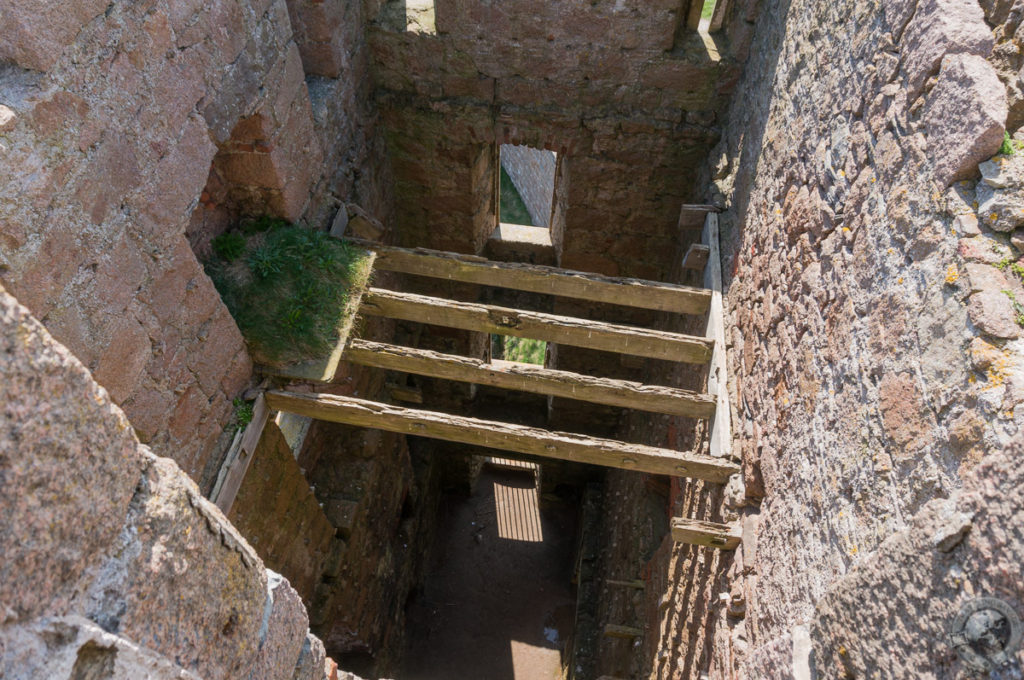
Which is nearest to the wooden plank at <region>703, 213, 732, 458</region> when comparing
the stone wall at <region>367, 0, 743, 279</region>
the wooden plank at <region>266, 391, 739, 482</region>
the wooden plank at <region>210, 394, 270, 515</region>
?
the wooden plank at <region>266, 391, 739, 482</region>

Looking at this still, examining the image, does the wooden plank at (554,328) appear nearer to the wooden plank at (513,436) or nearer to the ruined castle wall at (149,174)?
the wooden plank at (513,436)

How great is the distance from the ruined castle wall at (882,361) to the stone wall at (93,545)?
6.25ft

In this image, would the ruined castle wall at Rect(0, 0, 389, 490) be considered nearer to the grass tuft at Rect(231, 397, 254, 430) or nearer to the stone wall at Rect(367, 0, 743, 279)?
the grass tuft at Rect(231, 397, 254, 430)

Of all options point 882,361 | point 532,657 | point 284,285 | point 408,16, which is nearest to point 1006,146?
point 882,361

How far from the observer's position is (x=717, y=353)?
446cm

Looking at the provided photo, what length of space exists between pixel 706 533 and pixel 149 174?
3395 millimetres

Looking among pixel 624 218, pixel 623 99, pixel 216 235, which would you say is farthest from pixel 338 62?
pixel 624 218

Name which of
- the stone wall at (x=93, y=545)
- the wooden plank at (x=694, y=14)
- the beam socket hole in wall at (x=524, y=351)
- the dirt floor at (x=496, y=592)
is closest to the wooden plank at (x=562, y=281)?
the wooden plank at (x=694, y=14)

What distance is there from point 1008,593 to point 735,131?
4559mm

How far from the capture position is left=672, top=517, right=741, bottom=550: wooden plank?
3.54 m

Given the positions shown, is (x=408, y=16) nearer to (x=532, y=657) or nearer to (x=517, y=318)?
(x=517, y=318)

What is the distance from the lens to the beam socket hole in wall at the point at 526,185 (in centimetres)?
1427

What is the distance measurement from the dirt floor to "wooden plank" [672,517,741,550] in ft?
19.4

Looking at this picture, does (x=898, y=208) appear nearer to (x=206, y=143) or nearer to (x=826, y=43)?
(x=826, y=43)
